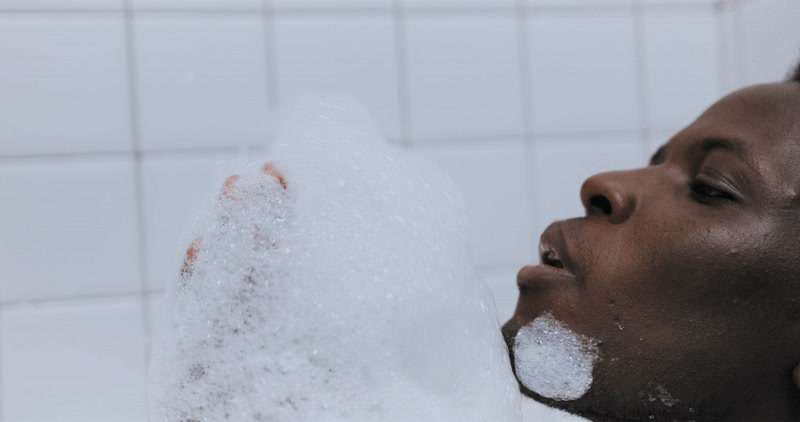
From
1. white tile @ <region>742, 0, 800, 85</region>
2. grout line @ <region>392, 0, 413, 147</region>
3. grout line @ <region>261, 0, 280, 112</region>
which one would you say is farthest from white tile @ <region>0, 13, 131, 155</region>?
white tile @ <region>742, 0, 800, 85</region>

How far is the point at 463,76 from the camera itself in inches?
42.9

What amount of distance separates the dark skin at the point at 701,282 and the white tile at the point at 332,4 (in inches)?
20.9

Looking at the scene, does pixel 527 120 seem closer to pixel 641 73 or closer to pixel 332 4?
pixel 641 73

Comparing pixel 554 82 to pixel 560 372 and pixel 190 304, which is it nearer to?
pixel 560 372

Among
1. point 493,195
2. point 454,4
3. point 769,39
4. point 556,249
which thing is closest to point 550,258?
point 556,249

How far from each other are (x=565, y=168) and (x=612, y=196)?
529mm

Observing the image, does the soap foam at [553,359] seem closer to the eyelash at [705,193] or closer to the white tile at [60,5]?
the eyelash at [705,193]

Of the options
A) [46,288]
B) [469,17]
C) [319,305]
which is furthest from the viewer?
[469,17]

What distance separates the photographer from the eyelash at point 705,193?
0.59 meters

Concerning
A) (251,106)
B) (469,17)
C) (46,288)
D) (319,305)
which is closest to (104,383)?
(46,288)

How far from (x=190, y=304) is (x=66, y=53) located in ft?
2.00

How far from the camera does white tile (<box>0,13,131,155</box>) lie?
99 centimetres

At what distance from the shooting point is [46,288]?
0.99 metres

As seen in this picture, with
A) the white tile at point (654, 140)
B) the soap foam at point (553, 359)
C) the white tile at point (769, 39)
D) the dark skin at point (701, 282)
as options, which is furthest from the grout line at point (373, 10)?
the soap foam at point (553, 359)
